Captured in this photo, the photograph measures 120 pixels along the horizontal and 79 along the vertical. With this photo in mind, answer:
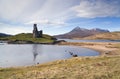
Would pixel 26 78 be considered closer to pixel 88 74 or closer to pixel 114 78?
pixel 88 74

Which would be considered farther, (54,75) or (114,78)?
(54,75)

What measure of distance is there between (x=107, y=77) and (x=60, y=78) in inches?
227

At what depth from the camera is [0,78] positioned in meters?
26.8

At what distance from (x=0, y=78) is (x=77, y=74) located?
1030cm

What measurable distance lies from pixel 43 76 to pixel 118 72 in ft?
32.8

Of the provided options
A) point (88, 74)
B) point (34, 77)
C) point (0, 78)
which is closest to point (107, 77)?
point (88, 74)

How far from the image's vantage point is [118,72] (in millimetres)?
26703

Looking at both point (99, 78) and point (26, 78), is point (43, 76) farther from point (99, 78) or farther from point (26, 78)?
point (99, 78)

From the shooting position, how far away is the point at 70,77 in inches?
974

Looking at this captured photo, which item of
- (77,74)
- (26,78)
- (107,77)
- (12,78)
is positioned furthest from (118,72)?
(12,78)

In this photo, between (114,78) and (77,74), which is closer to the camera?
(114,78)

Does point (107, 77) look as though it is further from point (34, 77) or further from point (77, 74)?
point (34, 77)

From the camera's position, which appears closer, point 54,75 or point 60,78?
point 60,78

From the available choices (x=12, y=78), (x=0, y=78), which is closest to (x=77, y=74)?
(x=12, y=78)
